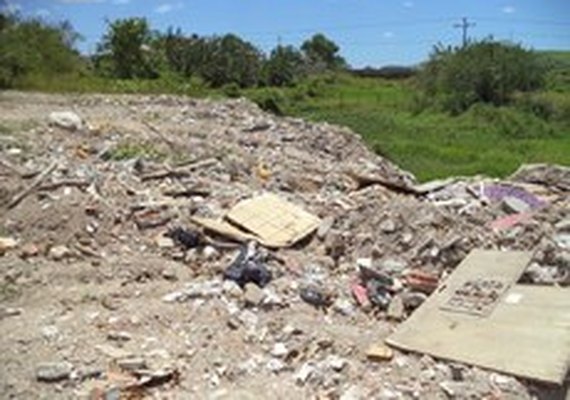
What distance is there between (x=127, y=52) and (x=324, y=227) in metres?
19.4

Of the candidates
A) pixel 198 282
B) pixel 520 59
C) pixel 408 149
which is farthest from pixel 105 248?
pixel 520 59

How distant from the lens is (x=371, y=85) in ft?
109

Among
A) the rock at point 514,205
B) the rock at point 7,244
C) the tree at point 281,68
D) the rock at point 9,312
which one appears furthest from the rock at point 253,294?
the tree at point 281,68

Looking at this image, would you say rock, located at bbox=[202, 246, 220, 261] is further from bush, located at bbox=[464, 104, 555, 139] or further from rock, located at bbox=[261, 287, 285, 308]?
bush, located at bbox=[464, 104, 555, 139]

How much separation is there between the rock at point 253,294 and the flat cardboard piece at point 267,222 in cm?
95

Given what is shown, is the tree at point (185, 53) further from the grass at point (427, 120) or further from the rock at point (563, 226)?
the rock at point (563, 226)

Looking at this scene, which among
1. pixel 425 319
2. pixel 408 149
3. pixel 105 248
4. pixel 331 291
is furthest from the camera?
pixel 408 149

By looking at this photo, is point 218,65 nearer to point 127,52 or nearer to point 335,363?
point 127,52

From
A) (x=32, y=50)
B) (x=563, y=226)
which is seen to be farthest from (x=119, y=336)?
(x=32, y=50)

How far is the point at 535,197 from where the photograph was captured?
826 centimetres

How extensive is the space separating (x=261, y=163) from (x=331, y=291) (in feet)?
12.6

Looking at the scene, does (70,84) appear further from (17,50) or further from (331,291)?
(331,291)

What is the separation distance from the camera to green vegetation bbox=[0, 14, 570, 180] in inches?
650

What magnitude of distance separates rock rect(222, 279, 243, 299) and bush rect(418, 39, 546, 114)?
19.7 metres
